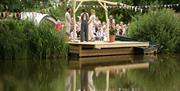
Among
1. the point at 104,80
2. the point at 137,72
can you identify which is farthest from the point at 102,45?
the point at 104,80

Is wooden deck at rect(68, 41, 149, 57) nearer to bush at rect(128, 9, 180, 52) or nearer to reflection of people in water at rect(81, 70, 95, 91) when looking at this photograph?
bush at rect(128, 9, 180, 52)

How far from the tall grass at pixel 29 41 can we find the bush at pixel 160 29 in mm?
6449

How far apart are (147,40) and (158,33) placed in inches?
36.0

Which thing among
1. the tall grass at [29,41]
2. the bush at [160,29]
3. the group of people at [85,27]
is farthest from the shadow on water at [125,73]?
the bush at [160,29]

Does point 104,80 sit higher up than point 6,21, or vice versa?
point 6,21

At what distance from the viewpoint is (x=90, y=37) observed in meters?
28.1

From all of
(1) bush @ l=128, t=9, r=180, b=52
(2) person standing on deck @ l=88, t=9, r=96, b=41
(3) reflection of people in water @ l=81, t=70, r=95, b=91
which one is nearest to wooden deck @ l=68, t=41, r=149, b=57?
(2) person standing on deck @ l=88, t=9, r=96, b=41

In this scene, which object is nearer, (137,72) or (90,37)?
(137,72)

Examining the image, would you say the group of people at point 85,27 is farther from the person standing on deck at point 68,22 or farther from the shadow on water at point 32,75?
the shadow on water at point 32,75

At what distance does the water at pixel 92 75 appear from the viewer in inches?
645

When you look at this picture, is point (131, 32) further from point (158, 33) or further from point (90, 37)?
point (90, 37)

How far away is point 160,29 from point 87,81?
13216 millimetres

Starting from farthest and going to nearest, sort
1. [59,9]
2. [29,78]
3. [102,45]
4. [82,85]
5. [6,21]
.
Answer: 1. [59,9]
2. [102,45]
3. [6,21]
4. [29,78]
5. [82,85]

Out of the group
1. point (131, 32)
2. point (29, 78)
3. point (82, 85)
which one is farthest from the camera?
point (131, 32)
